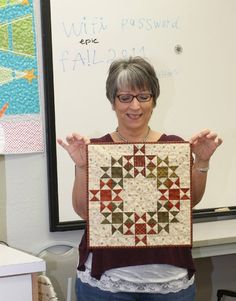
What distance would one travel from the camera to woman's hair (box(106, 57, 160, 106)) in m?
1.28

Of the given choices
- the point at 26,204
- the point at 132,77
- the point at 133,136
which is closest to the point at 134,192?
the point at 133,136

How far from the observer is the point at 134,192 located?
129cm

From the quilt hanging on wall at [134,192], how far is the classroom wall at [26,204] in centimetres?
55

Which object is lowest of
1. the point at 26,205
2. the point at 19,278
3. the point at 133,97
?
the point at 19,278

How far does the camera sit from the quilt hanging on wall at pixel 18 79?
1697 mm

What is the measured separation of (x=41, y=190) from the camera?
1.80m

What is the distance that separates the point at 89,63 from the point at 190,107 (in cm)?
48

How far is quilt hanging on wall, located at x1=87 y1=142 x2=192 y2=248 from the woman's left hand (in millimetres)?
31

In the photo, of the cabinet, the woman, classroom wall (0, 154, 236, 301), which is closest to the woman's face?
the woman

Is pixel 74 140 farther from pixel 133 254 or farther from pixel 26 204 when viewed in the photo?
pixel 26 204

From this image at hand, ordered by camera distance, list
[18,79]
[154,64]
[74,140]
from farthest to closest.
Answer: [154,64] < [18,79] < [74,140]

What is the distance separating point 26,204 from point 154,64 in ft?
2.49

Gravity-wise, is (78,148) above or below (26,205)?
above

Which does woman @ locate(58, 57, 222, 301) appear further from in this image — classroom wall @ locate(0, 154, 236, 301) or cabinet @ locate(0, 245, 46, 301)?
classroom wall @ locate(0, 154, 236, 301)
